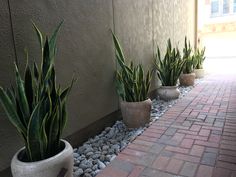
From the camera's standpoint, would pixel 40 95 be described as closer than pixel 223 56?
Yes

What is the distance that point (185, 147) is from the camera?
204 centimetres

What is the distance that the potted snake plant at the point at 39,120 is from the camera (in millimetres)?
1282

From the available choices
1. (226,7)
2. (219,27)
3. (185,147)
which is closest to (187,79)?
(185,147)

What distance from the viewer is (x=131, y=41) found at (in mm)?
3168

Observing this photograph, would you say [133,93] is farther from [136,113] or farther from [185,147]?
[185,147]

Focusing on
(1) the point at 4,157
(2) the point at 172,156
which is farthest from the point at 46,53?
(2) the point at 172,156

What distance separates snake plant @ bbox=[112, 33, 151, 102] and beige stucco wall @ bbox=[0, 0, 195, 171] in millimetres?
124

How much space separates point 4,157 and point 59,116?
53 centimetres

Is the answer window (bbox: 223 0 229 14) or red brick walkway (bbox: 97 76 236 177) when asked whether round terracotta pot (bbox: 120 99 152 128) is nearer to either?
red brick walkway (bbox: 97 76 236 177)

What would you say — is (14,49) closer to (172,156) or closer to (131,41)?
(172,156)

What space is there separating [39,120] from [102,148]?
0.99m

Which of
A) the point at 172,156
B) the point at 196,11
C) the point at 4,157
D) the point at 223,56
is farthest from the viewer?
the point at 223,56

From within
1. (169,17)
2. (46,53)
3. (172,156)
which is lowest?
(172,156)

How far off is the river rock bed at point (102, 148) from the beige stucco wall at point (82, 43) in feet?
0.66
